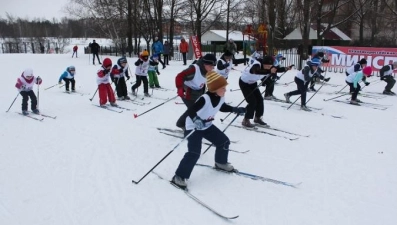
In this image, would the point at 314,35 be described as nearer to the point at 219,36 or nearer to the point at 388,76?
Result: the point at 219,36

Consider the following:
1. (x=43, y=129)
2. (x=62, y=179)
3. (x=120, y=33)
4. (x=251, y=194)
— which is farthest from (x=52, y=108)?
→ (x=120, y=33)

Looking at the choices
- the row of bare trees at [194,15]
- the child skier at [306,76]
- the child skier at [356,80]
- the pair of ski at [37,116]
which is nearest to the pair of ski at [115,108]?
the pair of ski at [37,116]

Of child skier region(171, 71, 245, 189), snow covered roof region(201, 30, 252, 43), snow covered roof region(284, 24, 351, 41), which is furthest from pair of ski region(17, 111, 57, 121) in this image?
snow covered roof region(201, 30, 252, 43)

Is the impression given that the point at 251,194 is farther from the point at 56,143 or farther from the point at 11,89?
the point at 11,89

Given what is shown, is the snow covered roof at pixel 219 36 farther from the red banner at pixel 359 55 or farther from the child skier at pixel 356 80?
the child skier at pixel 356 80

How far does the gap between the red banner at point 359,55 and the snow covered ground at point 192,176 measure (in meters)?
6.91

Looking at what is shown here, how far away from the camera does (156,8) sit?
979 inches

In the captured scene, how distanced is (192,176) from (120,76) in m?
6.02

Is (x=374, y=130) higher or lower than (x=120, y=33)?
lower

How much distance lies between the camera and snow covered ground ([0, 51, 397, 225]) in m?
3.64

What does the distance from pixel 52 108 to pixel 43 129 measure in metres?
2.38

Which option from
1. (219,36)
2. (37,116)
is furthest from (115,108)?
(219,36)

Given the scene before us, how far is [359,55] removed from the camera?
14.9 m

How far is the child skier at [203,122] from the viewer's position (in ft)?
12.8
